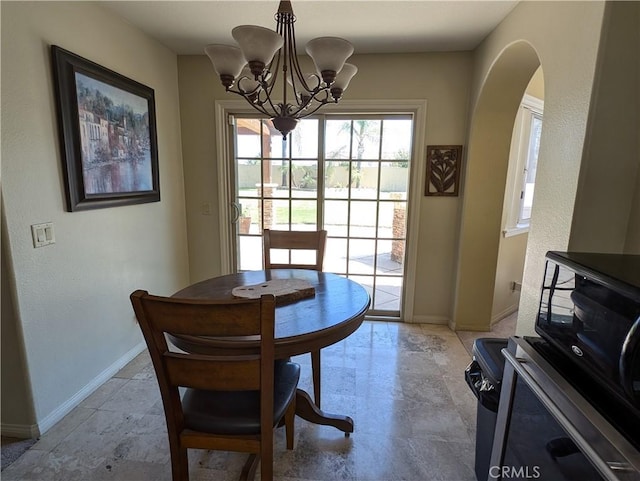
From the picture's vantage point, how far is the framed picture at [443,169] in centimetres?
277

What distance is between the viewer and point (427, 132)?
277 centimetres

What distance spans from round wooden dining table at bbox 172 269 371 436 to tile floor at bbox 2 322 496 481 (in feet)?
0.55

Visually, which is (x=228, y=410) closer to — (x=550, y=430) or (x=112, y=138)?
(x=550, y=430)

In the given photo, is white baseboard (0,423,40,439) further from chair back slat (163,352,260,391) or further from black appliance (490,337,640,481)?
black appliance (490,337,640,481)

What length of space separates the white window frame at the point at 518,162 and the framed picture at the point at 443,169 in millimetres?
418

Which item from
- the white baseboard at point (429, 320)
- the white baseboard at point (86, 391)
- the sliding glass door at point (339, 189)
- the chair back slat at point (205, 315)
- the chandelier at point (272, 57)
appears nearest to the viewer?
the chair back slat at point (205, 315)

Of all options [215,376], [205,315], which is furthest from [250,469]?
[205,315]

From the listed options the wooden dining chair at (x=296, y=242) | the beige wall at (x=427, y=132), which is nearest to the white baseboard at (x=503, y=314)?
the beige wall at (x=427, y=132)

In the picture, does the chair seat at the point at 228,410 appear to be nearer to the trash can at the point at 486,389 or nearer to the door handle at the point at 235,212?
the trash can at the point at 486,389

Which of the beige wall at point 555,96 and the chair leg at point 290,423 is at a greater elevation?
the beige wall at point 555,96

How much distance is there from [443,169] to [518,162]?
0.71 meters

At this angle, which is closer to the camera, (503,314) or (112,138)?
(112,138)

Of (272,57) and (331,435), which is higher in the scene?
(272,57)

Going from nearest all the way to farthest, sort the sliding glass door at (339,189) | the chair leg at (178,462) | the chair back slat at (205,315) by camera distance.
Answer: the chair back slat at (205,315) < the chair leg at (178,462) < the sliding glass door at (339,189)
